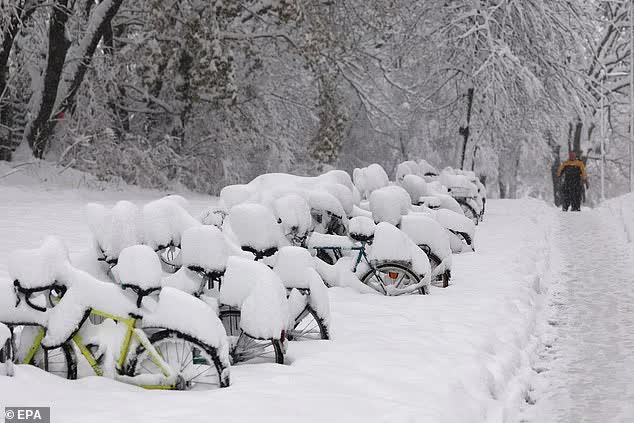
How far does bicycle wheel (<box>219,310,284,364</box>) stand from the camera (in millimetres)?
5719

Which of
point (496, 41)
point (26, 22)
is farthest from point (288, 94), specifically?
point (26, 22)

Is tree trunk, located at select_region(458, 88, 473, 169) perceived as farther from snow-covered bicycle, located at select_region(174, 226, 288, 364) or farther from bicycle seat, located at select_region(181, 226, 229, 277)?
bicycle seat, located at select_region(181, 226, 229, 277)

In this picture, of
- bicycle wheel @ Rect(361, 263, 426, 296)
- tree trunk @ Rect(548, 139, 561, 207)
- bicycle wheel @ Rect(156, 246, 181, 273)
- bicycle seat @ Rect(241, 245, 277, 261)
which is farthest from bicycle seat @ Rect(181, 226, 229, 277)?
tree trunk @ Rect(548, 139, 561, 207)

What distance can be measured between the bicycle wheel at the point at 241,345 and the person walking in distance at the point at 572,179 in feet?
70.0

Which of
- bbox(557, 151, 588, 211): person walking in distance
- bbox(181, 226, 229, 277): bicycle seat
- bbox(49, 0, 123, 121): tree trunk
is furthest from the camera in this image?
bbox(557, 151, 588, 211): person walking in distance

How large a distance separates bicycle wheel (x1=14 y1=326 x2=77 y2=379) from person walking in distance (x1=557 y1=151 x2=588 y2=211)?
22.5m

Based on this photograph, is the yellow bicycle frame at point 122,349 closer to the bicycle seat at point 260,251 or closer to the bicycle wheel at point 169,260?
the bicycle wheel at point 169,260

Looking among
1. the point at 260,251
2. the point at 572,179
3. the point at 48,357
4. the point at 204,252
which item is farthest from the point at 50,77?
the point at 572,179

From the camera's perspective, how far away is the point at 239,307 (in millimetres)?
5504

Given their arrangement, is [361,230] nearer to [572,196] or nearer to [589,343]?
[589,343]

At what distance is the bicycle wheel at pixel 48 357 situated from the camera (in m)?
5.03

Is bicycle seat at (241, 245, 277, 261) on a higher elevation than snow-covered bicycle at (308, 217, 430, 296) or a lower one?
higher

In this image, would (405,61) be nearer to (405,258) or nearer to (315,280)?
(405,258)

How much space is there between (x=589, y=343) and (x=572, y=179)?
1942 cm
